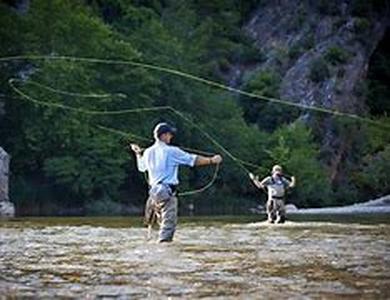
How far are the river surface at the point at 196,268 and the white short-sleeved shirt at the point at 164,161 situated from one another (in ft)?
3.26

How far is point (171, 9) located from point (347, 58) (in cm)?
1686

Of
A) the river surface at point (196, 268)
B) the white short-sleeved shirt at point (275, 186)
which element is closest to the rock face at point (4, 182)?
the white short-sleeved shirt at point (275, 186)

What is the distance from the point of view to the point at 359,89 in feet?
288

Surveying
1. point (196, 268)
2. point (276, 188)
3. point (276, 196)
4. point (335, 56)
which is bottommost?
point (196, 268)

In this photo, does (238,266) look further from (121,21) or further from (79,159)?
(121,21)

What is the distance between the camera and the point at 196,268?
9.92m

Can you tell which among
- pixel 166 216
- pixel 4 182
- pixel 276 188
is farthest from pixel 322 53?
pixel 166 216

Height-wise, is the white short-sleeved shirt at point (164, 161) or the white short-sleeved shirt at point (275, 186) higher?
the white short-sleeved shirt at point (164, 161)

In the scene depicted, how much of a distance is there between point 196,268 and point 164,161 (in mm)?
4515

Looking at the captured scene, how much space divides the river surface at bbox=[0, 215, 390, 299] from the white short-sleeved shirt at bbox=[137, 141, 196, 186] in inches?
39.2

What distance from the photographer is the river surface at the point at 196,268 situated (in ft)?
25.9

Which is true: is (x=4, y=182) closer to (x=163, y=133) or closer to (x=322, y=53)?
(x=163, y=133)

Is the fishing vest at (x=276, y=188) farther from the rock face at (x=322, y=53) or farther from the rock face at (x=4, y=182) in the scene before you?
the rock face at (x=322, y=53)

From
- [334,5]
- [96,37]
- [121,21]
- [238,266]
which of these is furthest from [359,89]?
[238,266]
